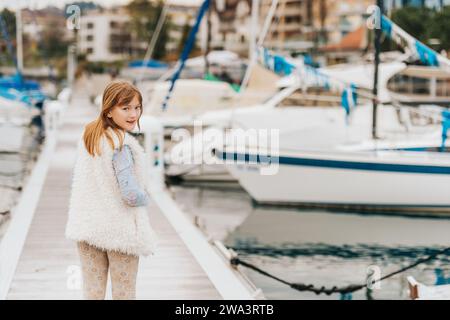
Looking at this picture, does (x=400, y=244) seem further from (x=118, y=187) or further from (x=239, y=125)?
(x=118, y=187)

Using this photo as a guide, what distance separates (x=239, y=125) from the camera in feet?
64.6

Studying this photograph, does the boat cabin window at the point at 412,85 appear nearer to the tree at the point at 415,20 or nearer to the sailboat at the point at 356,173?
the tree at the point at 415,20

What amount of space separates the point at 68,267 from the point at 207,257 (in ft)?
4.60

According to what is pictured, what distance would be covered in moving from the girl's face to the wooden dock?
3.31 meters

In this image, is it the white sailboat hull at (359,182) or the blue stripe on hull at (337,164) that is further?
Result: the white sailboat hull at (359,182)

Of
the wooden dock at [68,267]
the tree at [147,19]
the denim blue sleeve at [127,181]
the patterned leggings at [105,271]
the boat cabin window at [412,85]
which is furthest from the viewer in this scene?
the tree at [147,19]

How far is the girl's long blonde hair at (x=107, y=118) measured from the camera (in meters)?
4.70

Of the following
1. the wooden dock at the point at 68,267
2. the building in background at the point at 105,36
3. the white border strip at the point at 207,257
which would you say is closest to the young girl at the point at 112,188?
the wooden dock at the point at 68,267

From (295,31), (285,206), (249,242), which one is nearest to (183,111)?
(285,206)

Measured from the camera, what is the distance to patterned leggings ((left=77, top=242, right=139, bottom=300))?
4.84m

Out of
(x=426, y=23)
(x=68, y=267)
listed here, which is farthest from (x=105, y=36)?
(x=68, y=267)

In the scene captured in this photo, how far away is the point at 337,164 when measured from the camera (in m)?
16.9

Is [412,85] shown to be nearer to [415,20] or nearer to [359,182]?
[415,20]

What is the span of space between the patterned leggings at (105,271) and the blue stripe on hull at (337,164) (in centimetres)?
1216
